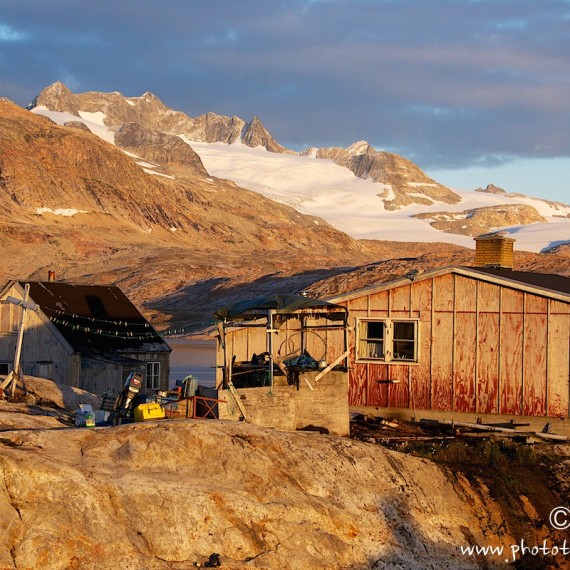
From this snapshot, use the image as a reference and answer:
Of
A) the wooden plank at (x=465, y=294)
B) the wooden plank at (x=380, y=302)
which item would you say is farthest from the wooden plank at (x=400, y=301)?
the wooden plank at (x=465, y=294)

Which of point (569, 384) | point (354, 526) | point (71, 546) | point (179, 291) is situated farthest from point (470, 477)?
point (179, 291)

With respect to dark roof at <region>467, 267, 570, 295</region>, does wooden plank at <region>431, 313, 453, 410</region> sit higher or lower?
lower

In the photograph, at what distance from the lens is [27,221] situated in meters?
159

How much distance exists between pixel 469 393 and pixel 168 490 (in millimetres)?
11536

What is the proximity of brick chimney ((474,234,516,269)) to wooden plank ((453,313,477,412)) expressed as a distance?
6628 mm

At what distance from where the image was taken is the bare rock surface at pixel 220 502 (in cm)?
1357

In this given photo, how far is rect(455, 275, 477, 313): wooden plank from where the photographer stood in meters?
24.7

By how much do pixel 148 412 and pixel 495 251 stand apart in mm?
14587

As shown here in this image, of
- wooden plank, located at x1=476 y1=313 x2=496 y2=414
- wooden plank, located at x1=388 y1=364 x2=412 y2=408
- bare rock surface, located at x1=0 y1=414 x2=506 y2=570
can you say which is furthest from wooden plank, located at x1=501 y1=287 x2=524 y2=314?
bare rock surface, located at x1=0 y1=414 x2=506 y2=570

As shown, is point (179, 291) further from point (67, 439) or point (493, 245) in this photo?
point (67, 439)

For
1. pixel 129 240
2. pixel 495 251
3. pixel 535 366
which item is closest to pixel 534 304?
pixel 535 366

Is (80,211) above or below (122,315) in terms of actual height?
above

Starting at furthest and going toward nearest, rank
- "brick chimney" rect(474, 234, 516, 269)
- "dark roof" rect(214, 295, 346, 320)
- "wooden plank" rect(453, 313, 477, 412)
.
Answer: "brick chimney" rect(474, 234, 516, 269)
"wooden plank" rect(453, 313, 477, 412)
"dark roof" rect(214, 295, 346, 320)

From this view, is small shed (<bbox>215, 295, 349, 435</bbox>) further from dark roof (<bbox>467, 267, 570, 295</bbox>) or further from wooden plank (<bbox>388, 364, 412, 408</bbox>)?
dark roof (<bbox>467, 267, 570, 295</bbox>)
